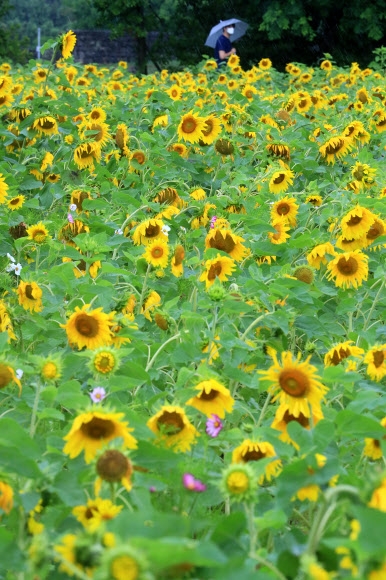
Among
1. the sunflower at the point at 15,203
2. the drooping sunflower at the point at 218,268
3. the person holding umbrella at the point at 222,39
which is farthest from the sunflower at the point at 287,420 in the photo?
the person holding umbrella at the point at 222,39

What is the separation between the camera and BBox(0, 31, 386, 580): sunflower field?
3.70ft

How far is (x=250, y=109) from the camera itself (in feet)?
17.5

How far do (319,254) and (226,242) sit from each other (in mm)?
311

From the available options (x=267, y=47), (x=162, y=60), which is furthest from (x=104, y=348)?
(x=162, y=60)

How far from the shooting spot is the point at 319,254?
102 inches

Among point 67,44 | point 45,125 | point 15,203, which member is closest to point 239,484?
point 15,203

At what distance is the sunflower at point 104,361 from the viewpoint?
5.18 ft

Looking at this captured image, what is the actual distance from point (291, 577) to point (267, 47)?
13681 mm

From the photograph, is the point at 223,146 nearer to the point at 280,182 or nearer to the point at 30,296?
the point at 280,182

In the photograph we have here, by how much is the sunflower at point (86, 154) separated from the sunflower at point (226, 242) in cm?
138

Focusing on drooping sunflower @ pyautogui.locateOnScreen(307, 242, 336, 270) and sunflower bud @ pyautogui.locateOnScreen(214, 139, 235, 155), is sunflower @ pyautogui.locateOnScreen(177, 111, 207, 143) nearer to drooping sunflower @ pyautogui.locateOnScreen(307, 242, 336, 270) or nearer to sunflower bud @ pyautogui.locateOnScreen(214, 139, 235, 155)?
sunflower bud @ pyautogui.locateOnScreen(214, 139, 235, 155)

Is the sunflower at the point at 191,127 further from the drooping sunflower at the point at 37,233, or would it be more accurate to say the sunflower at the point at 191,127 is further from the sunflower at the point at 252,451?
the sunflower at the point at 252,451

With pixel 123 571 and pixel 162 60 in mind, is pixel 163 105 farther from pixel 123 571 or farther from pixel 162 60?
pixel 162 60

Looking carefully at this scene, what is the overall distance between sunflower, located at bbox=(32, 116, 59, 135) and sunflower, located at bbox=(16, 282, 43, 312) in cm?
194
